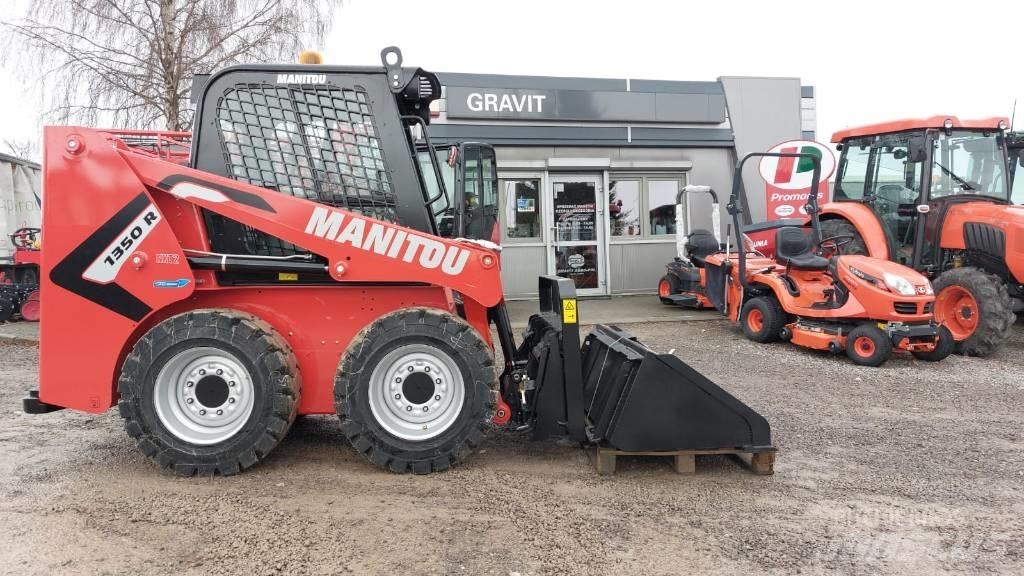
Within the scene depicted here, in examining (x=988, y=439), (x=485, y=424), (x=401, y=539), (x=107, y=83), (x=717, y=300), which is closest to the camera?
(x=401, y=539)

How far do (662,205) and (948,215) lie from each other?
17.0 ft

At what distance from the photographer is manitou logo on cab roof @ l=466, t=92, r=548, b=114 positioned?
36.2 feet

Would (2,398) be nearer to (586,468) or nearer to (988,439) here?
(586,468)

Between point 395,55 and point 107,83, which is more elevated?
point 107,83

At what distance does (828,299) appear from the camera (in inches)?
277

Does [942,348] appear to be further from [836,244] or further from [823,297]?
[836,244]

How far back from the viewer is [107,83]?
10.1m

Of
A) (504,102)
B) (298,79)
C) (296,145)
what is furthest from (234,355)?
(504,102)

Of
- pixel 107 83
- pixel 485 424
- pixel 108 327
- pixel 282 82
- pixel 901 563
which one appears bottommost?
pixel 901 563

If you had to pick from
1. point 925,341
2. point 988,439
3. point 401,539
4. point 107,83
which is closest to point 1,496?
point 401,539

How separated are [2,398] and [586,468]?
5210 mm

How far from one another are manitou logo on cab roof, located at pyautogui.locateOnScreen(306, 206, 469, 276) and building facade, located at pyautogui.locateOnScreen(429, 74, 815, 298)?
7.82m

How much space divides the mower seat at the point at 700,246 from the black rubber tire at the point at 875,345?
11.7 feet

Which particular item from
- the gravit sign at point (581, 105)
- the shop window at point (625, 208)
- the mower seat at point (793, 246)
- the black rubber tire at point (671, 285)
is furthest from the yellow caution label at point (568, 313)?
the shop window at point (625, 208)
